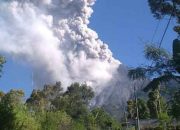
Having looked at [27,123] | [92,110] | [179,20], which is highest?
[92,110]

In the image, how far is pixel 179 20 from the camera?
3122cm

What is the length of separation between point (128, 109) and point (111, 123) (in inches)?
694

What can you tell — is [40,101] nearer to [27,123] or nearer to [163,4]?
[27,123]

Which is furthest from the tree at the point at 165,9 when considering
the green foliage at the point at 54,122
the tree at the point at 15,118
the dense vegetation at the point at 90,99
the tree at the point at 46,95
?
the tree at the point at 46,95

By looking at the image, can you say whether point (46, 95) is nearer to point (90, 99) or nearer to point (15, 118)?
point (90, 99)

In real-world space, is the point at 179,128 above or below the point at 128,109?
below

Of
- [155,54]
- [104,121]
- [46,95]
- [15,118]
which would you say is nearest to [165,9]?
[155,54]

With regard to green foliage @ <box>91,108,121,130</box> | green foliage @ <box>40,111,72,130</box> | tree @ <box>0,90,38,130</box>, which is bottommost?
tree @ <box>0,90,38,130</box>

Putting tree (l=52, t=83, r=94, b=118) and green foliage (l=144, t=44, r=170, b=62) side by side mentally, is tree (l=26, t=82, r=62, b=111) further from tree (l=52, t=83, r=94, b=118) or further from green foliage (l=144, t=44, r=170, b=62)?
green foliage (l=144, t=44, r=170, b=62)

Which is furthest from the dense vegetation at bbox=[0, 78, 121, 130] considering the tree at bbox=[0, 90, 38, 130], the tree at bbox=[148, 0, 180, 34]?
the tree at bbox=[148, 0, 180, 34]

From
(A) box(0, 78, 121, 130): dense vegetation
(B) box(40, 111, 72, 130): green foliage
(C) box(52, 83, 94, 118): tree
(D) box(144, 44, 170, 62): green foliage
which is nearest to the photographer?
(D) box(144, 44, 170, 62): green foliage

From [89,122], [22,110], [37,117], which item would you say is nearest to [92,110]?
[89,122]

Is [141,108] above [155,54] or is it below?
above

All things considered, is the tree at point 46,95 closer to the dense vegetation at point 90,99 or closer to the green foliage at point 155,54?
the dense vegetation at point 90,99
